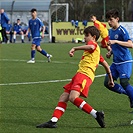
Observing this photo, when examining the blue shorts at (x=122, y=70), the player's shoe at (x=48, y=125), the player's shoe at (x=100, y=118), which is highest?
the blue shorts at (x=122, y=70)

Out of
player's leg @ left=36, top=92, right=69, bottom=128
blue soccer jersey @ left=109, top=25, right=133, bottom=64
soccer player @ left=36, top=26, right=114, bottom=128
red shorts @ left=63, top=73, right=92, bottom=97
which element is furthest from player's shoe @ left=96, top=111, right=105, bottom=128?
blue soccer jersey @ left=109, top=25, right=133, bottom=64

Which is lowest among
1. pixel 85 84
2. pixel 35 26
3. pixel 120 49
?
pixel 85 84

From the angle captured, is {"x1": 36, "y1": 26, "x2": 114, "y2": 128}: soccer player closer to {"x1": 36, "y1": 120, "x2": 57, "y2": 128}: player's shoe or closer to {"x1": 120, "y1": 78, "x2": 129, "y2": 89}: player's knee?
{"x1": 36, "y1": 120, "x2": 57, "y2": 128}: player's shoe

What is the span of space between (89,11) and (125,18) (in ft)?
11.5

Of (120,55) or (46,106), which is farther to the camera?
(46,106)

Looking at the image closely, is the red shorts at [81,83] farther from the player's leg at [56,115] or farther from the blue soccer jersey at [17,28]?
the blue soccer jersey at [17,28]

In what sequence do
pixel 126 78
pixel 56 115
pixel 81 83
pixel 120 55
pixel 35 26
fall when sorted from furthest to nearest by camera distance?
pixel 35 26, pixel 120 55, pixel 126 78, pixel 56 115, pixel 81 83

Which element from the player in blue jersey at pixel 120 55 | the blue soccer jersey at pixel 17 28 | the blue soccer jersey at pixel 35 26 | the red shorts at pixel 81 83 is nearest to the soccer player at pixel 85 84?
the red shorts at pixel 81 83

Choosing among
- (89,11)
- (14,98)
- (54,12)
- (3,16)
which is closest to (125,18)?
(89,11)

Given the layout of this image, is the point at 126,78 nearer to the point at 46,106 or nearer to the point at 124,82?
the point at 124,82

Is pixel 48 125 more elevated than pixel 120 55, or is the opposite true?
pixel 120 55

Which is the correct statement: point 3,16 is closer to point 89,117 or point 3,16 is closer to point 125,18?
point 125,18

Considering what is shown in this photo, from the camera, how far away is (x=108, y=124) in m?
7.88

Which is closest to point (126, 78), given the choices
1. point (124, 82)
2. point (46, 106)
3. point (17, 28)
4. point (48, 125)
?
point (124, 82)
